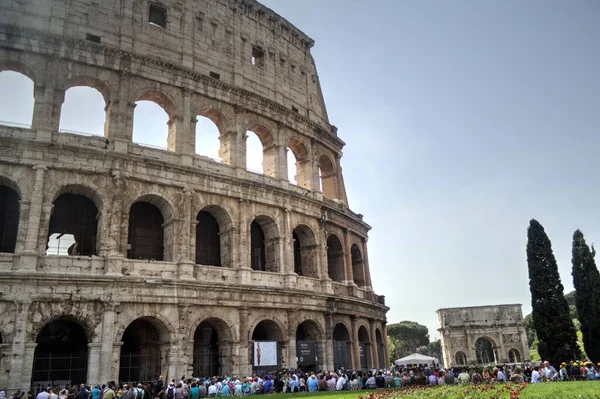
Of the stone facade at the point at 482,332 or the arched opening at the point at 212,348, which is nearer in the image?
the arched opening at the point at 212,348

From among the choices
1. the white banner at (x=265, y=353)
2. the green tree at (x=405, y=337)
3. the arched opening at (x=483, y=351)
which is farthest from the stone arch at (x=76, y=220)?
the green tree at (x=405, y=337)

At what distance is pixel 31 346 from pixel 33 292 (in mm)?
1781

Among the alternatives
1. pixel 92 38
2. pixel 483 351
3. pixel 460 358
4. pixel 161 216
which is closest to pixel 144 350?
pixel 161 216

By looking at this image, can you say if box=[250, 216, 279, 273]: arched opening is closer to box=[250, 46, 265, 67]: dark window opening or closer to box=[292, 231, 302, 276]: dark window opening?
box=[292, 231, 302, 276]: dark window opening

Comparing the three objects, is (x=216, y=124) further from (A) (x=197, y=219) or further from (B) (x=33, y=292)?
(B) (x=33, y=292)

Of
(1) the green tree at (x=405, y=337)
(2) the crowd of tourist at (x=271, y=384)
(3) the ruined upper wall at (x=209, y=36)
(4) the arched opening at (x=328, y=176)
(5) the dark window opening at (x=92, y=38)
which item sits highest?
(3) the ruined upper wall at (x=209, y=36)

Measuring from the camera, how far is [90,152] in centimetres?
1914

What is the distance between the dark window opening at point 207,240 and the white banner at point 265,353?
4.22m

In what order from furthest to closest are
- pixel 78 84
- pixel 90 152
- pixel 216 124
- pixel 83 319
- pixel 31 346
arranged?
pixel 216 124, pixel 78 84, pixel 90 152, pixel 83 319, pixel 31 346

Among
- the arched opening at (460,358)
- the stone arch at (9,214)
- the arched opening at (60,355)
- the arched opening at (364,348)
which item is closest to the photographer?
the arched opening at (60,355)

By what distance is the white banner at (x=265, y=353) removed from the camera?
825 inches

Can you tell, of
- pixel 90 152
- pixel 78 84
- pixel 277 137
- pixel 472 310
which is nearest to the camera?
pixel 90 152

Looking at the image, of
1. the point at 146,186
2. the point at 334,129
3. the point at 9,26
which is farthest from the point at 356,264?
the point at 9,26

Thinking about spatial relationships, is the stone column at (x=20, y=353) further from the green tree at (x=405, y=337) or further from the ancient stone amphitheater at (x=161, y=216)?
the green tree at (x=405, y=337)
